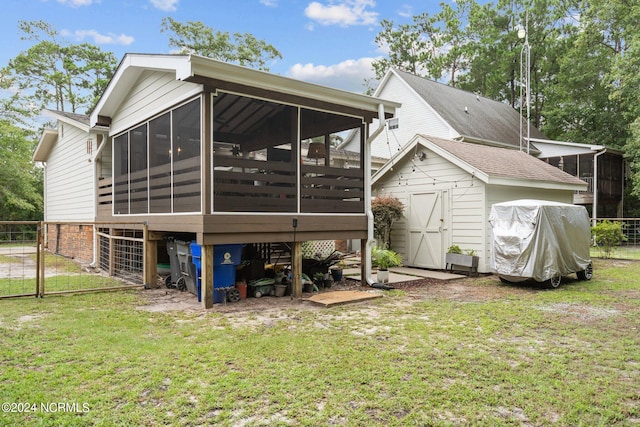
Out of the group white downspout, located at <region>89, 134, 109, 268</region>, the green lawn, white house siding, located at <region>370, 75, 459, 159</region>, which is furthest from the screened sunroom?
white house siding, located at <region>370, 75, 459, 159</region>

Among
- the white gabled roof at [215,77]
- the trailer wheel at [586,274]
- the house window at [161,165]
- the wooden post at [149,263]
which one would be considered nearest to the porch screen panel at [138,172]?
the house window at [161,165]

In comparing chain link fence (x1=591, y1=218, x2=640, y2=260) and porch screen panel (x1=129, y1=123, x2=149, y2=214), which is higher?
porch screen panel (x1=129, y1=123, x2=149, y2=214)

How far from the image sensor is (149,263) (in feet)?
24.8

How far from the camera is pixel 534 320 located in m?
5.24

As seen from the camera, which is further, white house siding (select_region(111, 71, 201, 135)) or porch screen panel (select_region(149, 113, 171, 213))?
porch screen panel (select_region(149, 113, 171, 213))

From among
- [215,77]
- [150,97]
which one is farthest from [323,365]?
[150,97]

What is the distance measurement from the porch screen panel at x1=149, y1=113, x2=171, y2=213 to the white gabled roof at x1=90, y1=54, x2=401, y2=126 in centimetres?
95

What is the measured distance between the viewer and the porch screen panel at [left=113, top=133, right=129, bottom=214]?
340 inches

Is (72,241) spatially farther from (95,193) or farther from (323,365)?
(323,365)

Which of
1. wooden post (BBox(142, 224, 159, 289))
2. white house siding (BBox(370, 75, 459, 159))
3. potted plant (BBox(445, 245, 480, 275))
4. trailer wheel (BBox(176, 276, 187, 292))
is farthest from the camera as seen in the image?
white house siding (BBox(370, 75, 459, 159))

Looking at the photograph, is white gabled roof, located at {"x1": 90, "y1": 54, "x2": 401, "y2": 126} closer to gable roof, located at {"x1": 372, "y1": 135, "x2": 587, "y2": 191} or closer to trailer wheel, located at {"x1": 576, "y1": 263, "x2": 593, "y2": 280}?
gable roof, located at {"x1": 372, "y1": 135, "x2": 587, "y2": 191}

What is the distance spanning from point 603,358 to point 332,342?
2492 mm

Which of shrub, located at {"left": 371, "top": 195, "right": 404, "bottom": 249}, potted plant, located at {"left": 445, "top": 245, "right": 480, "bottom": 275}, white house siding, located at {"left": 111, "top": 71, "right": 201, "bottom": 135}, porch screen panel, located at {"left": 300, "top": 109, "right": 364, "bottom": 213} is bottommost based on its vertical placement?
potted plant, located at {"left": 445, "top": 245, "right": 480, "bottom": 275}

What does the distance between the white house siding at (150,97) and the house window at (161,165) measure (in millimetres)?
141
